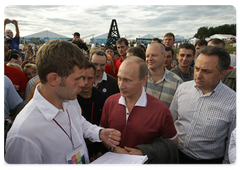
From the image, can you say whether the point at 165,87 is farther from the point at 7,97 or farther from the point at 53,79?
the point at 7,97

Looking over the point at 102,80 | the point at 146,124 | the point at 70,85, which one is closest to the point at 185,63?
the point at 102,80

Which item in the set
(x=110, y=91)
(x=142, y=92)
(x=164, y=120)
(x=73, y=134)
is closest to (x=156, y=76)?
(x=110, y=91)

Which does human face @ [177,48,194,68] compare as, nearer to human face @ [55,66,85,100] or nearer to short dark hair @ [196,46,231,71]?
short dark hair @ [196,46,231,71]

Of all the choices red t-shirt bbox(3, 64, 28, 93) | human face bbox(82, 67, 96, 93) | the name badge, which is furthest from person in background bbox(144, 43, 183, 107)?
red t-shirt bbox(3, 64, 28, 93)

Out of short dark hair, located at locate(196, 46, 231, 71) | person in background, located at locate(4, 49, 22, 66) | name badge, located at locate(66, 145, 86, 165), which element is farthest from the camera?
person in background, located at locate(4, 49, 22, 66)

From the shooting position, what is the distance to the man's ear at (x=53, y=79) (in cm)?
131

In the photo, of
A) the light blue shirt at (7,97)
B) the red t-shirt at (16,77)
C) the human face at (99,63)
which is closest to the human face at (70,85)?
the light blue shirt at (7,97)

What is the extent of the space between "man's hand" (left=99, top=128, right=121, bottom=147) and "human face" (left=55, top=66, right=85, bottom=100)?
58cm

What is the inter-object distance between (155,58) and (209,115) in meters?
1.50

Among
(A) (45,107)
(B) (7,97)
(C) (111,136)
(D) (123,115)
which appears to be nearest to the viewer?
(A) (45,107)

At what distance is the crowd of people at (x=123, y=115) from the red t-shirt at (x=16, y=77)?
1.45ft

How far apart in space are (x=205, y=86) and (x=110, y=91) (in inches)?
71.3

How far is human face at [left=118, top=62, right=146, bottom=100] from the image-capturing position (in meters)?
1.96

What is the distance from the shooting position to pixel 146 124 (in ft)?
6.01
